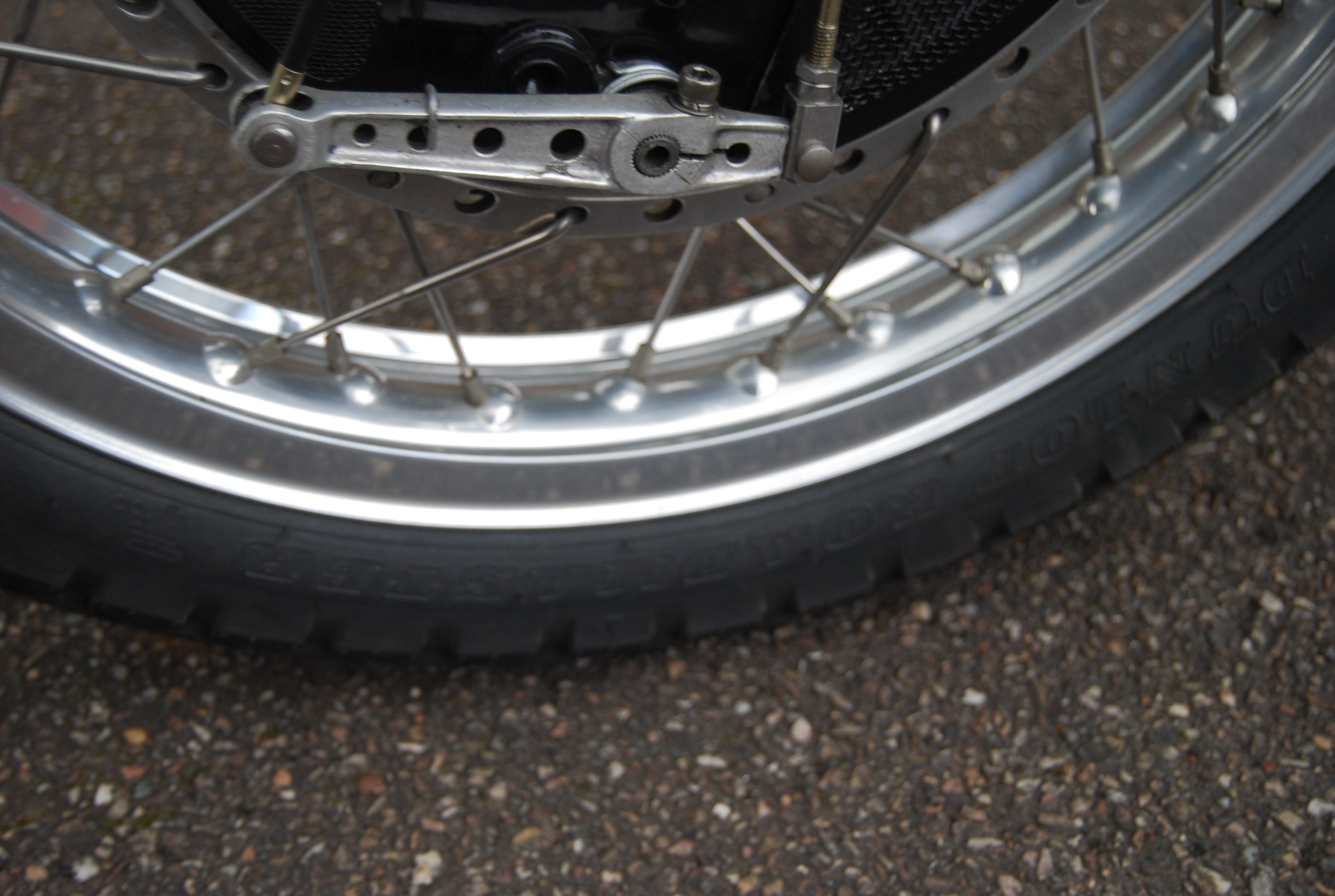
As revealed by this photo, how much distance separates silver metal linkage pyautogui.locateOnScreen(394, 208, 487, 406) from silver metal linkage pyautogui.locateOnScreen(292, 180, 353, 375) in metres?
0.07

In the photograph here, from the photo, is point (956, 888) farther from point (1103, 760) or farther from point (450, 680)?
point (450, 680)

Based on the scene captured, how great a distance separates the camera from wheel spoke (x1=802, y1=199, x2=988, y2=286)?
38.8 inches

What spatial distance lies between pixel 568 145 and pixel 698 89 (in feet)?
0.32

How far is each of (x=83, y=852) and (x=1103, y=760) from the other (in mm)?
871

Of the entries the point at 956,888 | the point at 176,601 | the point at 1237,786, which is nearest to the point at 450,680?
the point at 176,601

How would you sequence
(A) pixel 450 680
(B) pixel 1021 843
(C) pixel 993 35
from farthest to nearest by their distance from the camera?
(A) pixel 450 680
(B) pixel 1021 843
(C) pixel 993 35

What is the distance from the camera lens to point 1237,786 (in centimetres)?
100

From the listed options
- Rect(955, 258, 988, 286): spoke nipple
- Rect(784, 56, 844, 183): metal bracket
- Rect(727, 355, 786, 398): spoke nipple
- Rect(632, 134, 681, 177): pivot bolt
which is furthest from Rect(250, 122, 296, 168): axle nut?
Rect(955, 258, 988, 286): spoke nipple

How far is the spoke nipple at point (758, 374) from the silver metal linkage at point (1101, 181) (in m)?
0.31

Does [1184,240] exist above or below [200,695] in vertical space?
above

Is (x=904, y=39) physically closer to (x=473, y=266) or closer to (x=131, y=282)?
(x=473, y=266)

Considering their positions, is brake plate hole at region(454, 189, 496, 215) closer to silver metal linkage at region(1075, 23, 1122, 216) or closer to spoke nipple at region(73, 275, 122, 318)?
spoke nipple at region(73, 275, 122, 318)

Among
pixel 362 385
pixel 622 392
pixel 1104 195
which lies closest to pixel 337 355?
pixel 362 385

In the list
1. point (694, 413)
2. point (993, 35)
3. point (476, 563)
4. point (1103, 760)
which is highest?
point (993, 35)
